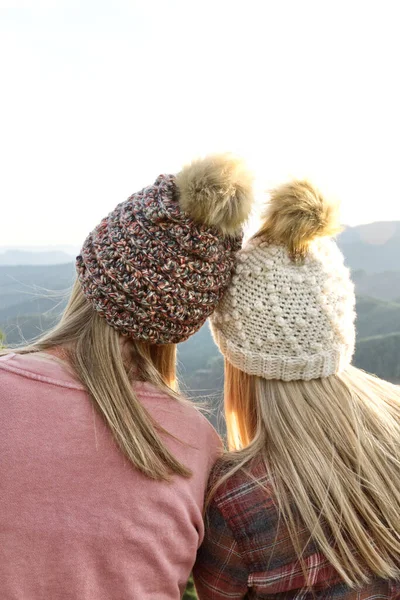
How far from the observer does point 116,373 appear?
1.50 meters

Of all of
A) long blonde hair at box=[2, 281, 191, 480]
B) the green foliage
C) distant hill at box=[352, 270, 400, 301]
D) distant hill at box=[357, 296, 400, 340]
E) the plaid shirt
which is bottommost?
the green foliage

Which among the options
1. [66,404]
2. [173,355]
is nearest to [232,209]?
[173,355]

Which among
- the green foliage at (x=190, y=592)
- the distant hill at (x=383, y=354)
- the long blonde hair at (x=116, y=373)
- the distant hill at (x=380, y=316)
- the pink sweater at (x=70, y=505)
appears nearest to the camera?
the pink sweater at (x=70, y=505)

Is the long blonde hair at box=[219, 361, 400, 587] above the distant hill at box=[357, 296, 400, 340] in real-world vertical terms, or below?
above

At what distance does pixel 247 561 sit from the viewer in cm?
160

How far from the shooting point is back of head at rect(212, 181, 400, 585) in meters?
1.57

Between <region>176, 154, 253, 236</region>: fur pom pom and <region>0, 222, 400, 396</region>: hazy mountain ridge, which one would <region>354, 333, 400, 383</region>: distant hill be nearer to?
<region>0, 222, 400, 396</region>: hazy mountain ridge

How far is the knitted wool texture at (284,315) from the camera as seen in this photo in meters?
1.63

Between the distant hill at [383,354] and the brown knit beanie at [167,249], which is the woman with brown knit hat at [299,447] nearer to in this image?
the brown knit beanie at [167,249]

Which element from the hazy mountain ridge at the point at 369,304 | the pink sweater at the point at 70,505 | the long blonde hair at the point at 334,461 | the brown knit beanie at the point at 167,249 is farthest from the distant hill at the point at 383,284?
the pink sweater at the point at 70,505

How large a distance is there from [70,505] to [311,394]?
0.82 metres

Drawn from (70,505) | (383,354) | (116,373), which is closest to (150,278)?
(116,373)

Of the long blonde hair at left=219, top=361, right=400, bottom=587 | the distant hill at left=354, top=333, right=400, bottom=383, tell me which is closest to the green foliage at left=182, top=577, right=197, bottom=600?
the distant hill at left=354, top=333, right=400, bottom=383

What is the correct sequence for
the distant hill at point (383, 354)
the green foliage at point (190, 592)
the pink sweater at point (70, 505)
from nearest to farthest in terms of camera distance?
the pink sweater at point (70, 505) < the green foliage at point (190, 592) < the distant hill at point (383, 354)
